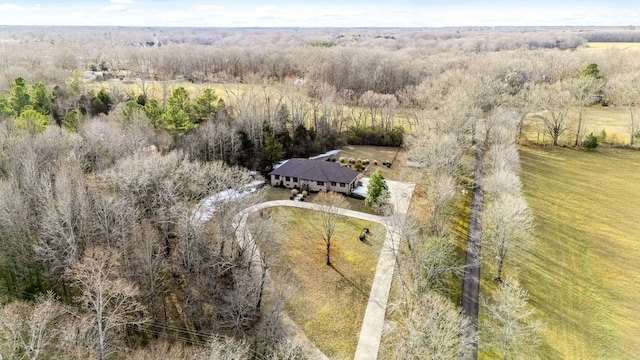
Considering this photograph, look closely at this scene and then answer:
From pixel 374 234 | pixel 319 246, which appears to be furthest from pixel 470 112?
pixel 319 246

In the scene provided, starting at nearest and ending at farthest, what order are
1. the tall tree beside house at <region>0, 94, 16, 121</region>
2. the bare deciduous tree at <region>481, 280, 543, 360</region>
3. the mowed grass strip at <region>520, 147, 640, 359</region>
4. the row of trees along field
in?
1. the row of trees along field
2. the bare deciduous tree at <region>481, 280, 543, 360</region>
3. the mowed grass strip at <region>520, 147, 640, 359</region>
4. the tall tree beside house at <region>0, 94, 16, 121</region>

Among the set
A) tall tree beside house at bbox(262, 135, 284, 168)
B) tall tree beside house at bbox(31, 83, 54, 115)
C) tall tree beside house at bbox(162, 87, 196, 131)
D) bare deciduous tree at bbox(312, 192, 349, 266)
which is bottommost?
bare deciduous tree at bbox(312, 192, 349, 266)

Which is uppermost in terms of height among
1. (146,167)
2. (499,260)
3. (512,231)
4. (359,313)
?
(146,167)

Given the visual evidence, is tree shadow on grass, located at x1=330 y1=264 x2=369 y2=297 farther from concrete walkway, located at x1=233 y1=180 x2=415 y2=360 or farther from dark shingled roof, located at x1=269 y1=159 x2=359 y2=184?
dark shingled roof, located at x1=269 y1=159 x2=359 y2=184

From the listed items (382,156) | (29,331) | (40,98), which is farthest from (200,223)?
(382,156)

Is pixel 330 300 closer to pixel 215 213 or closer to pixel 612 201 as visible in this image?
pixel 215 213

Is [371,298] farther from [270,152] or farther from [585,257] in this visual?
[270,152]

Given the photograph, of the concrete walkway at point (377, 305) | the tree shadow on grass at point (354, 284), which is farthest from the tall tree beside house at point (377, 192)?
the tree shadow on grass at point (354, 284)

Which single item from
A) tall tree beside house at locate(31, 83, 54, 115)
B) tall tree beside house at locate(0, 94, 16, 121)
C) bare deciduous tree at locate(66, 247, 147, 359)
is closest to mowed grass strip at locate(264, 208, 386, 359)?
bare deciduous tree at locate(66, 247, 147, 359)
